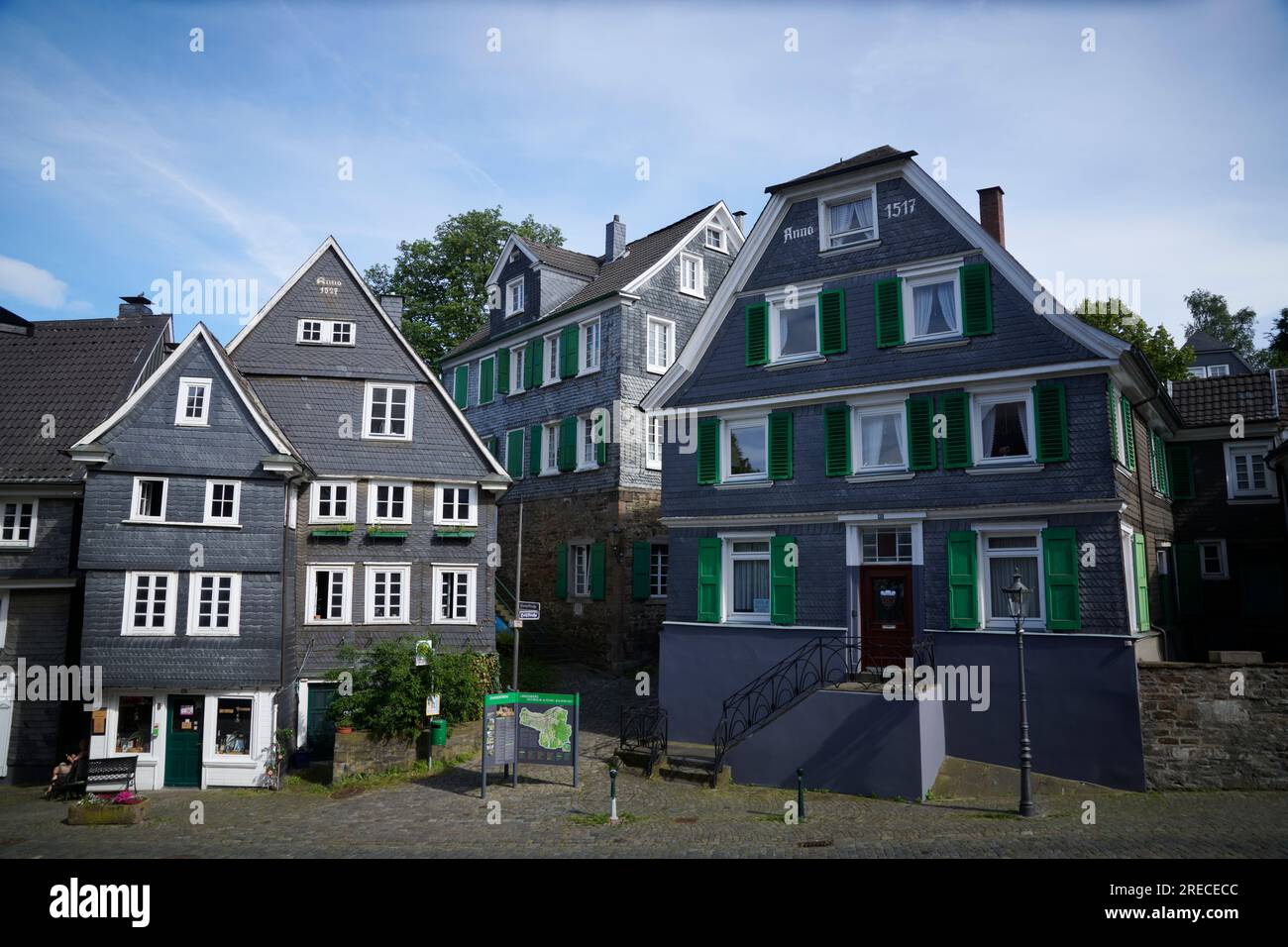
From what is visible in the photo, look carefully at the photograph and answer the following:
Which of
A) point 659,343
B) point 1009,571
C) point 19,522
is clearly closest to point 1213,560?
point 1009,571

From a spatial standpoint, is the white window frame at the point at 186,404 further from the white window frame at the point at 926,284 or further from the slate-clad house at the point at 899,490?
the white window frame at the point at 926,284

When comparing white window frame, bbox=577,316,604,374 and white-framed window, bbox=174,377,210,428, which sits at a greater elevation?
white window frame, bbox=577,316,604,374

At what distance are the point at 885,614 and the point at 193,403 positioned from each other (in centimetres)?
1704

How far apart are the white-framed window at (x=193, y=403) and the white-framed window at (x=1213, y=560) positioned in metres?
28.2

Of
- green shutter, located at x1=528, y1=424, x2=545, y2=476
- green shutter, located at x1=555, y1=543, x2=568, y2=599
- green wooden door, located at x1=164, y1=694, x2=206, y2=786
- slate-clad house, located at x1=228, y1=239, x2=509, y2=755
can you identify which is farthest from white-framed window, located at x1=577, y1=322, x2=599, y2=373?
green wooden door, located at x1=164, y1=694, x2=206, y2=786

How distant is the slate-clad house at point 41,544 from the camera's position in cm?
2183

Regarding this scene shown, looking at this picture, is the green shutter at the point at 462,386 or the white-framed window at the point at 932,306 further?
the green shutter at the point at 462,386

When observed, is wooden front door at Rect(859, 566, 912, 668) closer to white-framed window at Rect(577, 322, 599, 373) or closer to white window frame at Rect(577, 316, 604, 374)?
white window frame at Rect(577, 316, 604, 374)

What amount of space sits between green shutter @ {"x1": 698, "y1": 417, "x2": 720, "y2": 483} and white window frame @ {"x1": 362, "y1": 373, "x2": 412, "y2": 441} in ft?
27.4

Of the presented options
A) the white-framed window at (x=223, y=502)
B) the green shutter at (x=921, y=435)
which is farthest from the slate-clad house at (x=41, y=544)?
the green shutter at (x=921, y=435)

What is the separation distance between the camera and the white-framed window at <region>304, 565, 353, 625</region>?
23.4 meters

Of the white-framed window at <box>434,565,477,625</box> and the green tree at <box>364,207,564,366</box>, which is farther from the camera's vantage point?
the green tree at <box>364,207,564,366</box>

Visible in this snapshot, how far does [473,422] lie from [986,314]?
76.7 feet

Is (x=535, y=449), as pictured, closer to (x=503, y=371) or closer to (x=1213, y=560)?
(x=503, y=371)
